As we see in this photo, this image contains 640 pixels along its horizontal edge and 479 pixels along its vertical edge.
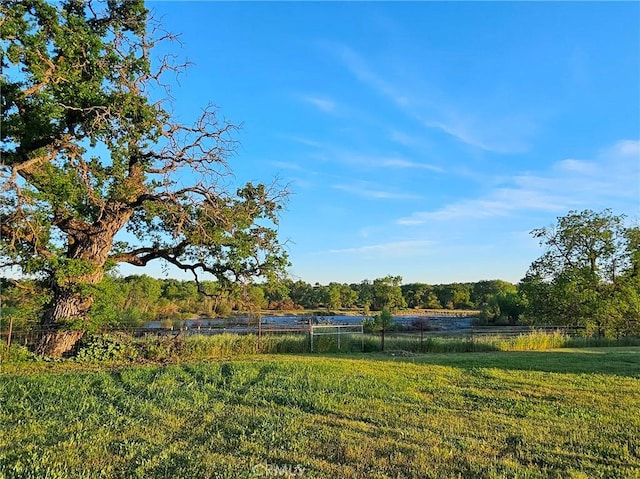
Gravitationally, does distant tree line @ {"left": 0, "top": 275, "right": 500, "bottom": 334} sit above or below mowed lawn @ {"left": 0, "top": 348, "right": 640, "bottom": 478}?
above

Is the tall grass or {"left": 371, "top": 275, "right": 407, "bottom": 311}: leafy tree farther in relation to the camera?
{"left": 371, "top": 275, "right": 407, "bottom": 311}: leafy tree

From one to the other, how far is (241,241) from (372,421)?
958 cm

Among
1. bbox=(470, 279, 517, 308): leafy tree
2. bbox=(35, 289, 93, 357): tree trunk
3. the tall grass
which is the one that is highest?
bbox=(470, 279, 517, 308): leafy tree

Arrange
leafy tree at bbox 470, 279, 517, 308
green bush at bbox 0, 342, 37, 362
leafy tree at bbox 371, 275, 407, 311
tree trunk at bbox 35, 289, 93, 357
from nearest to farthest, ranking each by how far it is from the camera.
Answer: green bush at bbox 0, 342, 37, 362
tree trunk at bbox 35, 289, 93, 357
leafy tree at bbox 371, 275, 407, 311
leafy tree at bbox 470, 279, 517, 308

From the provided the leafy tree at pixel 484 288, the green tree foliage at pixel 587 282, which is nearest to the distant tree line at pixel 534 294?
the green tree foliage at pixel 587 282

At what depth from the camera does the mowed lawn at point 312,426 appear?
3.79 m

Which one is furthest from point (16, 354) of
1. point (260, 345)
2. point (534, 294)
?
point (534, 294)

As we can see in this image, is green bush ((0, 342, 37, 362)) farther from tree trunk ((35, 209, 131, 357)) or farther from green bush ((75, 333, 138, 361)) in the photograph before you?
green bush ((75, 333, 138, 361))

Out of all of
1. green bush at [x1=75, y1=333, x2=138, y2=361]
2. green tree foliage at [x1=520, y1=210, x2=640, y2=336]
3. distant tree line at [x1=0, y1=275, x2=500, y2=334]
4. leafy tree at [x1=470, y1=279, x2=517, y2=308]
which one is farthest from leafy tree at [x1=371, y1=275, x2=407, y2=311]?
green bush at [x1=75, y1=333, x2=138, y2=361]

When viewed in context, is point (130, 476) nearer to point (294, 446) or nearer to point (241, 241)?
point (294, 446)

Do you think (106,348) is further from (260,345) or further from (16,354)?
(260,345)

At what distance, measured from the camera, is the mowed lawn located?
3.79 m

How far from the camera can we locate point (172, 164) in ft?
44.8

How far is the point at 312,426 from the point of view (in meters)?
5.03
